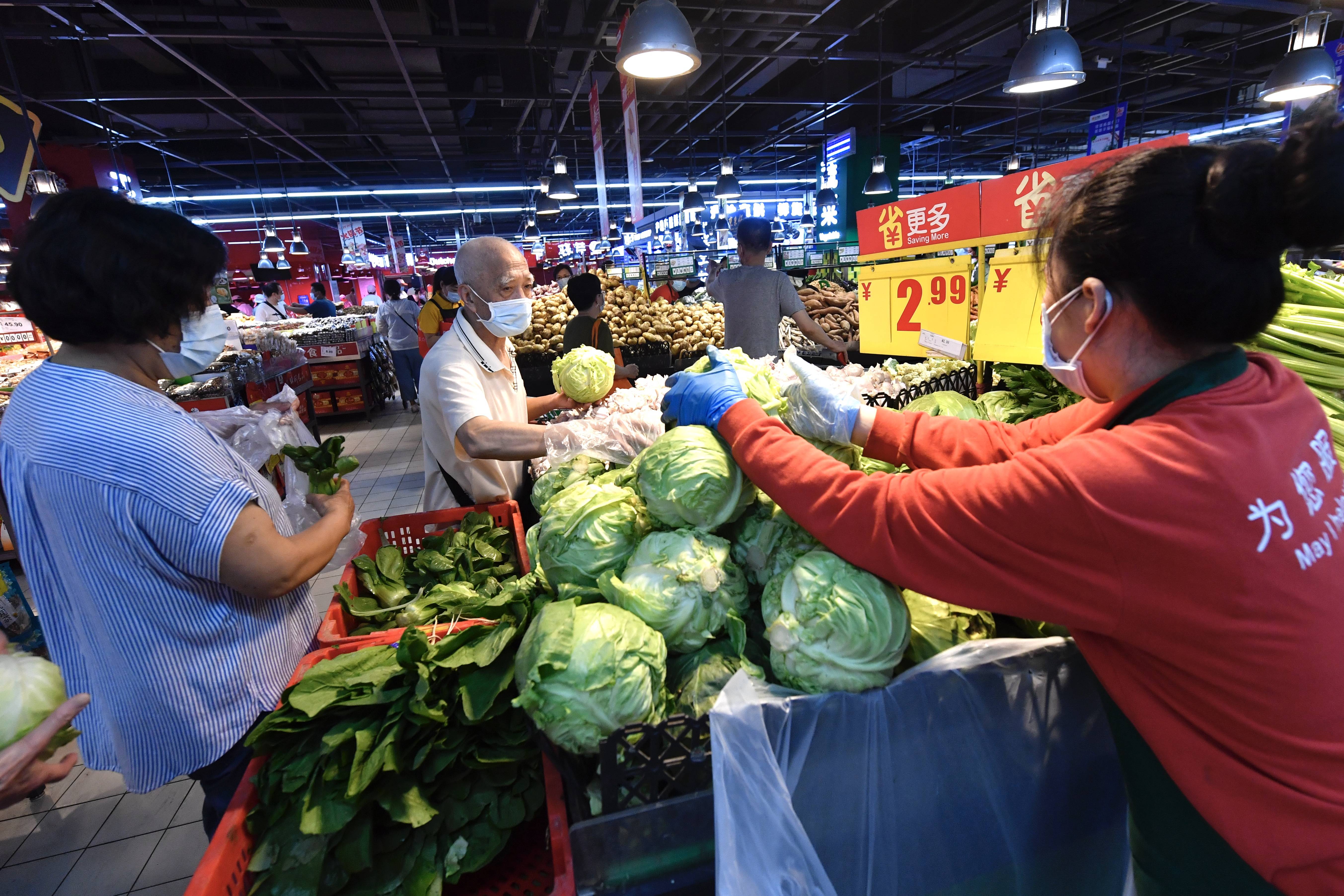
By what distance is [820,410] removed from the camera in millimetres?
1479

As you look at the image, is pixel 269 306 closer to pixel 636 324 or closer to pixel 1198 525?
pixel 636 324

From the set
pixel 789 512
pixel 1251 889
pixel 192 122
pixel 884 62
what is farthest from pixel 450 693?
pixel 192 122

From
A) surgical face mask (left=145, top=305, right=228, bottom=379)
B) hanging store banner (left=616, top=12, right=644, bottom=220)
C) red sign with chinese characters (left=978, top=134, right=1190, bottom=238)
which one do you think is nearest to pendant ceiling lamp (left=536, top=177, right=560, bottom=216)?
hanging store banner (left=616, top=12, right=644, bottom=220)

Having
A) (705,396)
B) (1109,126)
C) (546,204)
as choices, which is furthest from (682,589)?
(1109,126)

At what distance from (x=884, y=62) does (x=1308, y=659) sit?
15.3 m

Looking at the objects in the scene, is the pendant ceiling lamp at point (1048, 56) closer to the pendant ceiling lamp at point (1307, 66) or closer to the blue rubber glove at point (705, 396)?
the pendant ceiling lamp at point (1307, 66)

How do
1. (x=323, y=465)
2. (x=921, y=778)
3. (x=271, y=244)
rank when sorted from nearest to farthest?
(x=921, y=778)
(x=323, y=465)
(x=271, y=244)

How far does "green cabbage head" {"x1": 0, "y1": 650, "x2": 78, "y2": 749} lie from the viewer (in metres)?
1.02

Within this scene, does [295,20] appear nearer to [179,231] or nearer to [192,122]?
[192,122]

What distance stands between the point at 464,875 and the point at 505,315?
2035 millimetres

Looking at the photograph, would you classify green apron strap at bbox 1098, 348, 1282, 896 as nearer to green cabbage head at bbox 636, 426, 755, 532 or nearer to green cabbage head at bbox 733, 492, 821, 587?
green cabbage head at bbox 733, 492, 821, 587

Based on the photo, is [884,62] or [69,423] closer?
[69,423]

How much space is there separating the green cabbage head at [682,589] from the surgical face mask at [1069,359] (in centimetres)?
73

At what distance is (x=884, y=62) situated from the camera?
13062 mm
